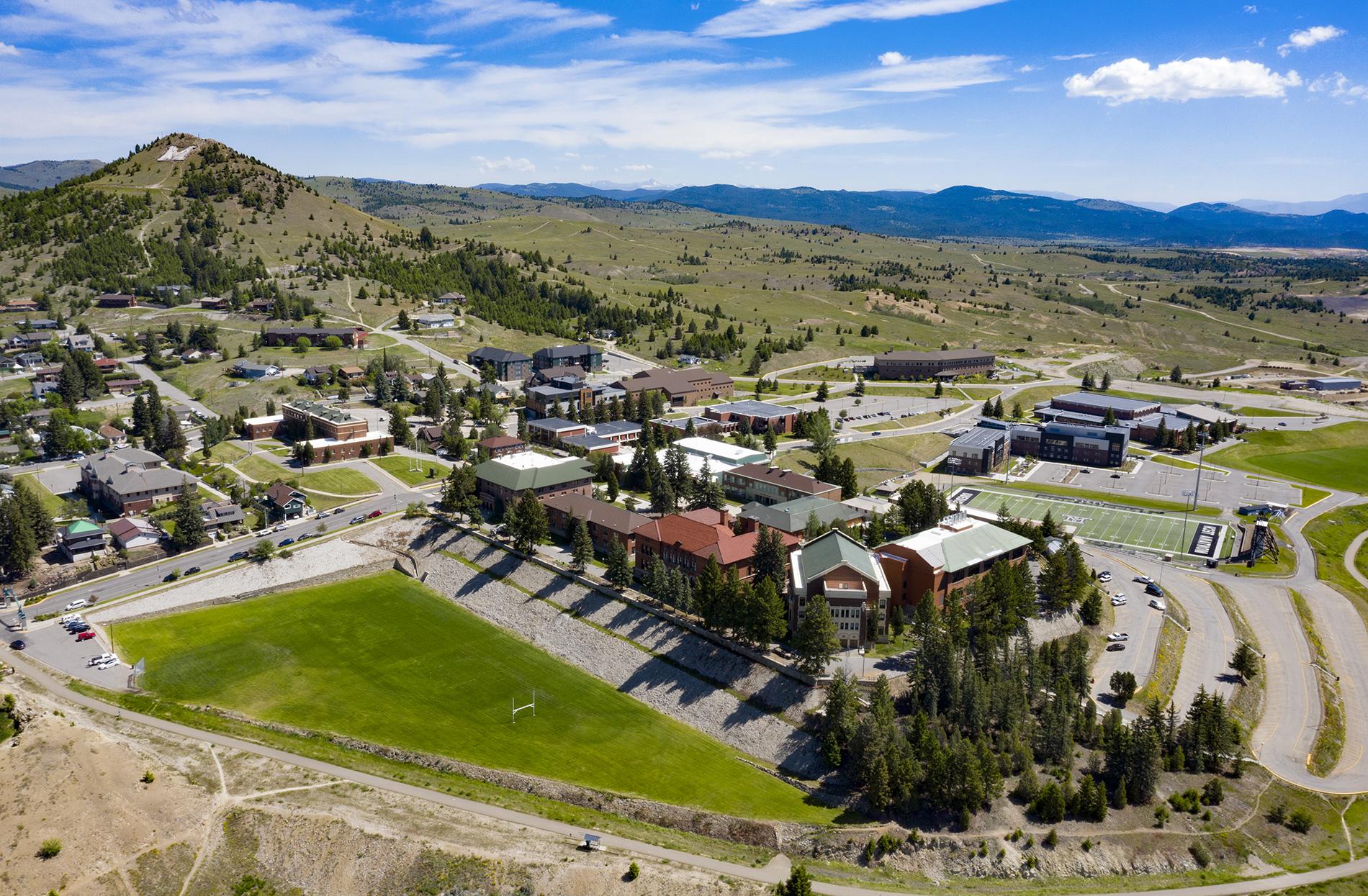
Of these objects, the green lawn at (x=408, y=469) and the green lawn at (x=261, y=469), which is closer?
the green lawn at (x=261, y=469)

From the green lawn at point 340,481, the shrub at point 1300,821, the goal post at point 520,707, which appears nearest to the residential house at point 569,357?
the green lawn at point 340,481

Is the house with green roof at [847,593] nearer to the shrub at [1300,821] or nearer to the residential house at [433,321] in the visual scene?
the shrub at [1300,821]

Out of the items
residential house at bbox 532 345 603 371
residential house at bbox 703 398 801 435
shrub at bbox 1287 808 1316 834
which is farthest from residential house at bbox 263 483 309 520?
shrub at bbox 1287 808 1316 834

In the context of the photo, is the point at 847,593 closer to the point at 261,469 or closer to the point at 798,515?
the point at 798,515

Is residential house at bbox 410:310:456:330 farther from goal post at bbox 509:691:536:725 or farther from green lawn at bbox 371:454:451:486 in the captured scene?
goal post at bbox 509:691:536:725

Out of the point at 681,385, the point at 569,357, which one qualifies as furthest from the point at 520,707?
the point at 569,357

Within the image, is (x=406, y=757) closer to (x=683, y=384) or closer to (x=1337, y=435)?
(x=683, y=384)
